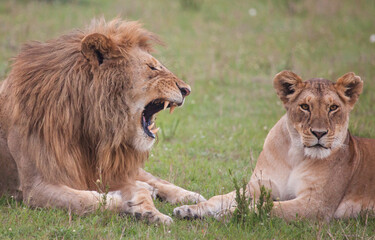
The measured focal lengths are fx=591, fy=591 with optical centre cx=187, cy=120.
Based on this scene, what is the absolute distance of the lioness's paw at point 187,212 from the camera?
3904 mm

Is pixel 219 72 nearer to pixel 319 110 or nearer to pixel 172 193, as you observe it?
pixel 172 193

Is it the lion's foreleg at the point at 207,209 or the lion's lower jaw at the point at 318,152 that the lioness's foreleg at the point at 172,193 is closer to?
the lion's foreleg at the point at 207,209

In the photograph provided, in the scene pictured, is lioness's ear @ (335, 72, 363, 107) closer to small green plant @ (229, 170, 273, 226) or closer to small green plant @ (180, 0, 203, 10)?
small green plant @ (229, 170, 273, 226)

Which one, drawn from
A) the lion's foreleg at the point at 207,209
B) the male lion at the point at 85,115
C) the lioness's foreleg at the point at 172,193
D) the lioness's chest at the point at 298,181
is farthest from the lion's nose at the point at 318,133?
the lioness's foreleg at the point at 172,193

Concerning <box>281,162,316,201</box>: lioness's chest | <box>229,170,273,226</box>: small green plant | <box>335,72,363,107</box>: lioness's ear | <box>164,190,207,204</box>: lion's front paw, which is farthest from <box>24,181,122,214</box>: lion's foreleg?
<box>335,72,363,107</box>: lioness's ear

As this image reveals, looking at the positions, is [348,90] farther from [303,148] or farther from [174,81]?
[174,81]

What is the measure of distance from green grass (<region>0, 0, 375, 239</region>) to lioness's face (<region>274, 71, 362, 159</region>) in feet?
1.76

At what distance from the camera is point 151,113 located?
414 centimetres

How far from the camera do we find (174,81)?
4.04 meters

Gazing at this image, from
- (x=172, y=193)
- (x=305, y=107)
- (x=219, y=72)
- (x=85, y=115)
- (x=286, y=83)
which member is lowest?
(x=172, y=193)

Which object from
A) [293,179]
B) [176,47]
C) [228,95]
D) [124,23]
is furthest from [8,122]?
[176,47]

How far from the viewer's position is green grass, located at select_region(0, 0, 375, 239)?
364 cm

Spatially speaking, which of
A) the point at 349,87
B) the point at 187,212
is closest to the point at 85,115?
the point at 187,212

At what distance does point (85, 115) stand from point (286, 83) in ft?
4.77
